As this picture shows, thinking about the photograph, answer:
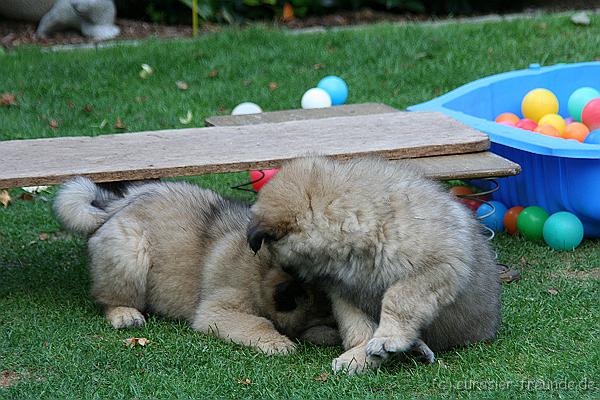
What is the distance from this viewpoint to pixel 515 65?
946 cm

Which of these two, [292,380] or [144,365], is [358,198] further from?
[144,365]

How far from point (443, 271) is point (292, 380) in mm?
786

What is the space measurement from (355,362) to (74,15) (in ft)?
25.7

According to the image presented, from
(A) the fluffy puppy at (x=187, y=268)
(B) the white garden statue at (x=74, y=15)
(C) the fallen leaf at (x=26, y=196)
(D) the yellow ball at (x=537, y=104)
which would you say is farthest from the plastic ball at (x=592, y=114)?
(B) the white garden statue at (x=74, y=15)

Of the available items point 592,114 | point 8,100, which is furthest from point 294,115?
point 8,100

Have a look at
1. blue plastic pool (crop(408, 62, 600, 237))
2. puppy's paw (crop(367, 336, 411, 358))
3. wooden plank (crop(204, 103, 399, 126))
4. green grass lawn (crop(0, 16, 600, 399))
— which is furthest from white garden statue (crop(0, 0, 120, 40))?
puppy's paw (crop(367, 336, 411, 358))

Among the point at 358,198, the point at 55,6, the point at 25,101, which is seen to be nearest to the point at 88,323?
the point at 358,198

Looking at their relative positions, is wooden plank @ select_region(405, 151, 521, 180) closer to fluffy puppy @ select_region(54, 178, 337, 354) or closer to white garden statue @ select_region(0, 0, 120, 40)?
fluffy puppy @ select_region(54, 178, 337, 354)

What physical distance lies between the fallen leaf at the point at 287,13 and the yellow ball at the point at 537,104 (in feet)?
16.0

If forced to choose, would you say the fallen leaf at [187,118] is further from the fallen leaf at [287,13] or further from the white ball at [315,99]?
the fallen leaf at [287,13]

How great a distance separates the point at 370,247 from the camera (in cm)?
407

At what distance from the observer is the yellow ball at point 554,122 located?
23.3 feet

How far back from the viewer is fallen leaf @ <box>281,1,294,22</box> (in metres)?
11.8

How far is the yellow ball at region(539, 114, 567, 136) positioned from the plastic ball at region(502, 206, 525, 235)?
3.21 feet
